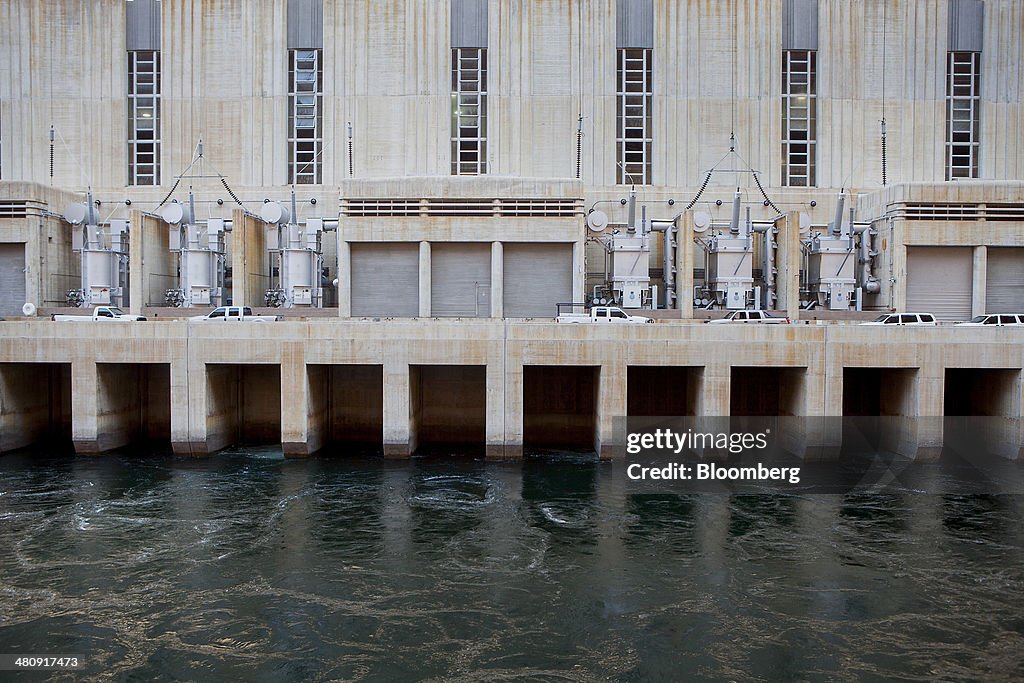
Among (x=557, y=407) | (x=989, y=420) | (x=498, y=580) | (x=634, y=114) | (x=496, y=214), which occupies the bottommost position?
(x=498, y=580)

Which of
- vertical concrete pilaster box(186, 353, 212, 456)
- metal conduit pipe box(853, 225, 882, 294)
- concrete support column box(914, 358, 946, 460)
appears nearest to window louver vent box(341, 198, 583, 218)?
vertical concrete pilaster box(186, 353, 212, 456)

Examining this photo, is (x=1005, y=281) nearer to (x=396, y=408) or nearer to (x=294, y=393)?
(x=396, y=408)

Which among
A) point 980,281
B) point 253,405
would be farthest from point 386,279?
point 980,281

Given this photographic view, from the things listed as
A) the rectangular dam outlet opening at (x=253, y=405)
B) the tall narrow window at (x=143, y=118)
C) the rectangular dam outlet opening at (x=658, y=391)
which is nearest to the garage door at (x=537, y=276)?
the rectangular dam outlet opening at (x=658, y=391)

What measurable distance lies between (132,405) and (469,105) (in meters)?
24.9

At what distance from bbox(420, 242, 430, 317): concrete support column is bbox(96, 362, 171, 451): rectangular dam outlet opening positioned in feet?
38.3

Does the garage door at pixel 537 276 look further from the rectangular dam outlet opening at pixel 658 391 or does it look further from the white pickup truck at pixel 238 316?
the white pickup truck at pixel 238 316

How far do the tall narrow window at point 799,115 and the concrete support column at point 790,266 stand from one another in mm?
8037

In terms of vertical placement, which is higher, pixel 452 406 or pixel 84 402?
pixel 84 402

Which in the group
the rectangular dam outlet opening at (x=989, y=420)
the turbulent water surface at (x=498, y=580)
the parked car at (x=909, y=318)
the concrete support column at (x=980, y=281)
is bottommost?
the turbulent water surface at (x=498, y=580)

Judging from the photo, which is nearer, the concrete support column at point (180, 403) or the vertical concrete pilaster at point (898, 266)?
the concrete support column at point (180, 403)

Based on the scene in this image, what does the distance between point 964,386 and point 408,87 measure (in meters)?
32.6

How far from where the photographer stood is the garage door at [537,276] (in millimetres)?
41938

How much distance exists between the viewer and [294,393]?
33.3m
